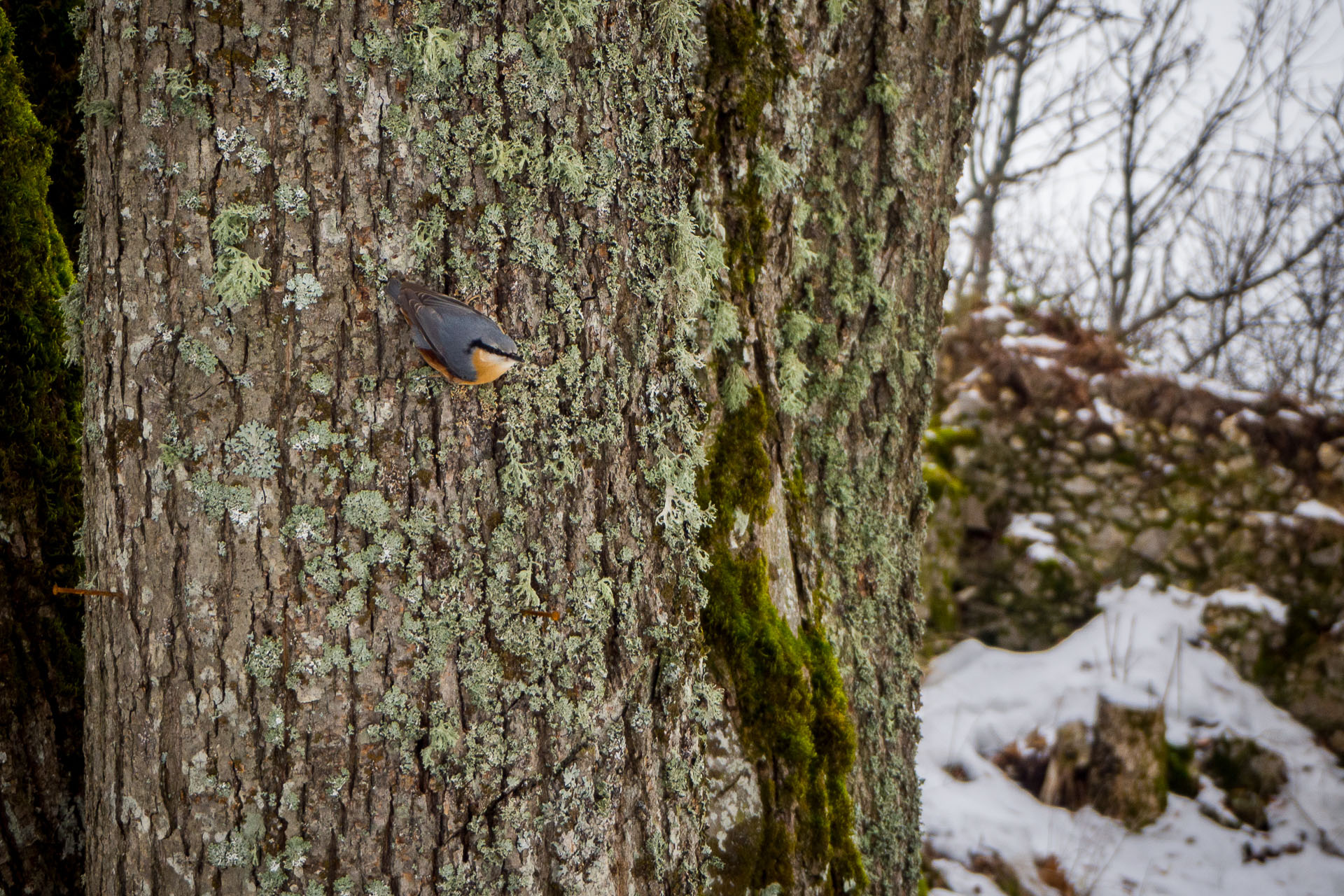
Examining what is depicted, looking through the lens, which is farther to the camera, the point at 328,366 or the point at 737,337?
the point at 737,337

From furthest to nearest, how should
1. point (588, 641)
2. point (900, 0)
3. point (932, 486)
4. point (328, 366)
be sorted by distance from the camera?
1. point (932, 486)
2. point (900, 0)
3. point (588, 641)
4. point (328, 366)

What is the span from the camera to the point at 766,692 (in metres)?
1.27

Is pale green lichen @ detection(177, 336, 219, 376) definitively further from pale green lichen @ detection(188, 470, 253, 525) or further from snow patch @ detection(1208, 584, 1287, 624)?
snow patch @ detection(1208, 584, 1287, 624)

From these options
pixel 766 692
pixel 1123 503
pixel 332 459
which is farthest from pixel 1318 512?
pixel 332 459

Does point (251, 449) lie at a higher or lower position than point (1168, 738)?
higher

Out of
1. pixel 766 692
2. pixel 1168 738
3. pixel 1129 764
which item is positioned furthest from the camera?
pixel 1168 738

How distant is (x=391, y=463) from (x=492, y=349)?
0.20 m

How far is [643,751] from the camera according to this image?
3.64ft

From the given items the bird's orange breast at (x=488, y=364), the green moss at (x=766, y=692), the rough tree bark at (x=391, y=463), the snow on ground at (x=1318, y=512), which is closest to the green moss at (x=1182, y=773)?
the snow on ground at (x=1318, y=512)

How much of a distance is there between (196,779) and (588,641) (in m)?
0.52

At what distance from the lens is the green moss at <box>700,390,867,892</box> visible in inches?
48.6

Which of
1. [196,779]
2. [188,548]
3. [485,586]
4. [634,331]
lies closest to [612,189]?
[634,331]

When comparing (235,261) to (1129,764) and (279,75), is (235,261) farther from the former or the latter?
(1129,764)

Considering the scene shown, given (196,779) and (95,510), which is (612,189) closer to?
(95,510)
